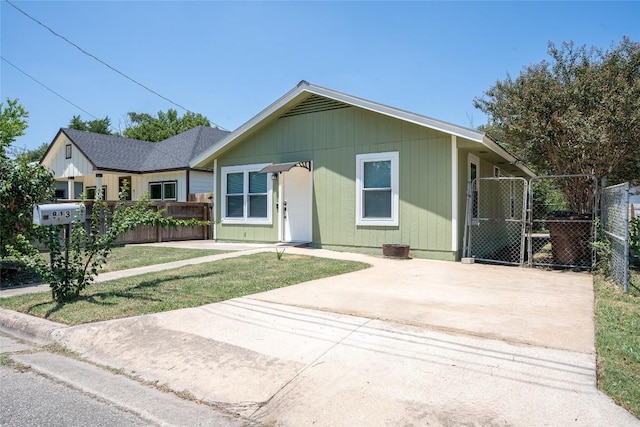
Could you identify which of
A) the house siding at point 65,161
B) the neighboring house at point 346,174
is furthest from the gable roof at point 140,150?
the neighboring house at point 346,174

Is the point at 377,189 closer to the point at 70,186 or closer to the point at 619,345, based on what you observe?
the point at 619,345

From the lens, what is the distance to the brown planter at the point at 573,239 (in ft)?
28.3

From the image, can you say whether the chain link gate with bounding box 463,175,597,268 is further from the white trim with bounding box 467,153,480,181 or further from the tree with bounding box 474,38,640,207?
the tree with bounding box 474,38,640,207

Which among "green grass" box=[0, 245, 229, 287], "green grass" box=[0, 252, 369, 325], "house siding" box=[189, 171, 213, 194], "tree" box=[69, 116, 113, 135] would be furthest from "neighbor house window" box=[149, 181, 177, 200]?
"tree" box=[69, 116, 113, 135]

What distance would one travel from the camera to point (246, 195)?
13062 mm

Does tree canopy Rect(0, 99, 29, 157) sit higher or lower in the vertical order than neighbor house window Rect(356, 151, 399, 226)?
higher

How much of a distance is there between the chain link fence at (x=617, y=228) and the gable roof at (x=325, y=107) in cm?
268

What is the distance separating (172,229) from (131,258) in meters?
4.91

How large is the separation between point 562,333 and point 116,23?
46.8 ft

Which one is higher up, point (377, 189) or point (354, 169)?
point (354, 169)

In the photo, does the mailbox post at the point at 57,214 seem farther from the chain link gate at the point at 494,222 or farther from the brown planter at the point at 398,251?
the chain link gate at the point at 494,222

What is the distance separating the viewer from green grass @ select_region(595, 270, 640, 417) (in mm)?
2775

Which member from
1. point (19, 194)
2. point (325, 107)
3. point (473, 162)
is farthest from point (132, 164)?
point (473, 162)

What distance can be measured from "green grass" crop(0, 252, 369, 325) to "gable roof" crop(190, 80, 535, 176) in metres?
3.58
